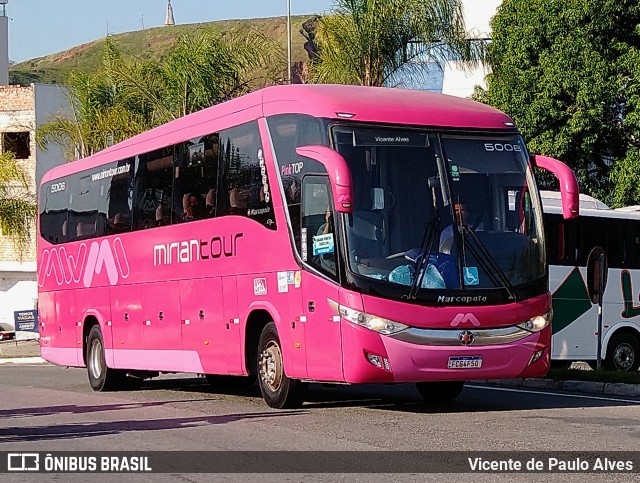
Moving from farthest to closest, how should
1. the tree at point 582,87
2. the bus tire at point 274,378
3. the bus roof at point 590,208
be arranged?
the tree at point 582,87, the bus roof at point 590,208, the bus tire at point 274,378

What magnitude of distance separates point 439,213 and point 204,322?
15.1ft

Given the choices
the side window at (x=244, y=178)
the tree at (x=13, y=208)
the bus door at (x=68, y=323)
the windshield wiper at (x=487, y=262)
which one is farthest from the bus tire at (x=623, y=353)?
the tree at (x=13, y=208)

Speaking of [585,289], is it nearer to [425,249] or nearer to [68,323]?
[68,323]

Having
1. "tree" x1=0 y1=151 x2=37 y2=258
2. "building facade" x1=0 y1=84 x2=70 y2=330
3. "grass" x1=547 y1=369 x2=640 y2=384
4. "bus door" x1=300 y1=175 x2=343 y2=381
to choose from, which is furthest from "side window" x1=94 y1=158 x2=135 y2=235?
"building facade" x1=0 y1=84 x2=70 y2=330

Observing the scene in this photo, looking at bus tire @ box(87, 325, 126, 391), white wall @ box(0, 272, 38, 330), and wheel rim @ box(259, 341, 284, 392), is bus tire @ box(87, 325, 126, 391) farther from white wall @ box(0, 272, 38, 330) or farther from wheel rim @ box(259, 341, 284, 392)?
white wall @ box(0, 272, 38, 330)

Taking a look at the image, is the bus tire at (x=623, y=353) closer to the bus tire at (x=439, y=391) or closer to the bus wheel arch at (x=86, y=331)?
the bus tire at (x=439, y=391)

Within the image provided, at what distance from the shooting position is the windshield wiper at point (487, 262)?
46.5ft

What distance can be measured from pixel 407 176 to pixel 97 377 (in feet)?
31.0

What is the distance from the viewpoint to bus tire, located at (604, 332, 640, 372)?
25078 mm

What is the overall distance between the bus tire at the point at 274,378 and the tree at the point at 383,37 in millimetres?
19100

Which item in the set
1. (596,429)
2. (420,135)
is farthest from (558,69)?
(596,429)

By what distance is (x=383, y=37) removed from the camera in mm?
34156

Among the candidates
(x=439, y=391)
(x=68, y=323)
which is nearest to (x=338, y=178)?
(x=439, y=391)

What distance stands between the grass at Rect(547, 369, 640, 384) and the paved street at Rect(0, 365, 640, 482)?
0.95 metres
